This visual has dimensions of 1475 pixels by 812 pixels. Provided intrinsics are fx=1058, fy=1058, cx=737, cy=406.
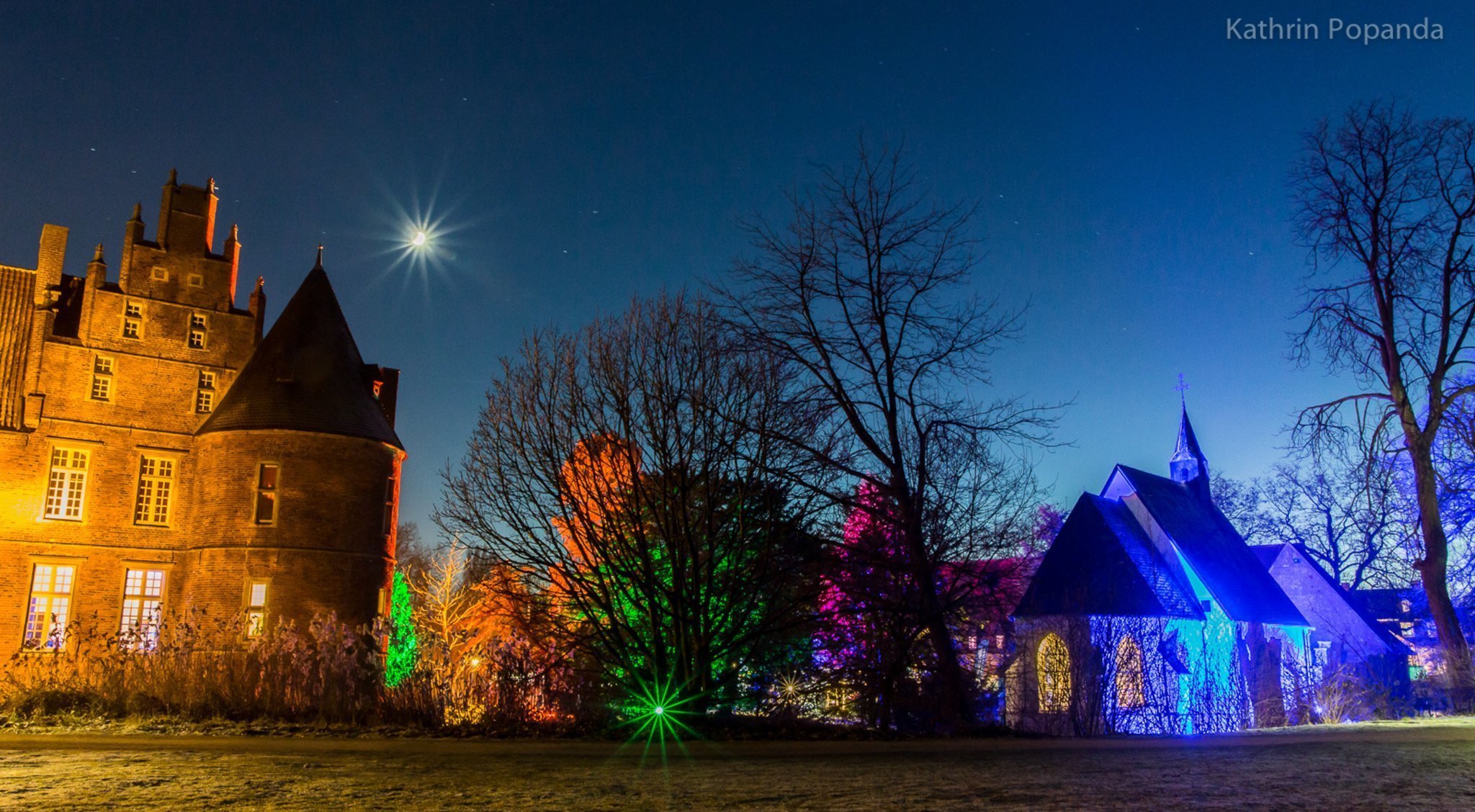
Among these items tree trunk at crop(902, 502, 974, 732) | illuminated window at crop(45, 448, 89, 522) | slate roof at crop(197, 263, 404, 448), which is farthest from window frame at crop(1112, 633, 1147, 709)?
illuminated window at crop(45, 448, 89, 522)

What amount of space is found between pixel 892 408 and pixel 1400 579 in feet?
108

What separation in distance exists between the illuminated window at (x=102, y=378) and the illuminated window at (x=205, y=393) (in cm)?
220

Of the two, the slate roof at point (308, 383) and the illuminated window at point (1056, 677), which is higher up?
the slate roof at point (308, 383)

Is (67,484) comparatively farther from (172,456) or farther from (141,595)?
(141,595)

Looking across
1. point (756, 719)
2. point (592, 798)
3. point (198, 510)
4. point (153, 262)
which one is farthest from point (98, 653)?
point (592, 798)

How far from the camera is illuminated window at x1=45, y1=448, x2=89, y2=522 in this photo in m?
28.6

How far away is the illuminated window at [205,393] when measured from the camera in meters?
31.1

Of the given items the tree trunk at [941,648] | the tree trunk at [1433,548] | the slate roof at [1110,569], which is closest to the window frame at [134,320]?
the tree trunk at [941,648]

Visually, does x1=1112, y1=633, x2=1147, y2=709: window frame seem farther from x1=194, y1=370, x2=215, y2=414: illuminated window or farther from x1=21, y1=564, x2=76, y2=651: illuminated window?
x1=21, y1=564, x2=76, y2=651: illuminated window

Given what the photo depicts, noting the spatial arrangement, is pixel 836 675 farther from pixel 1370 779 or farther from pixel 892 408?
pixel 1370 779

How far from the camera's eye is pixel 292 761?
878cm

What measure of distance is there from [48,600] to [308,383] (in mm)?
8591

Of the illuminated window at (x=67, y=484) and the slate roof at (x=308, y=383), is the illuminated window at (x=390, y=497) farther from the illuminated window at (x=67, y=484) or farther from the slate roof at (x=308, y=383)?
the illuminated window at (x=67, y=484)

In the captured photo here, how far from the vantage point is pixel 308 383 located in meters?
30.4
